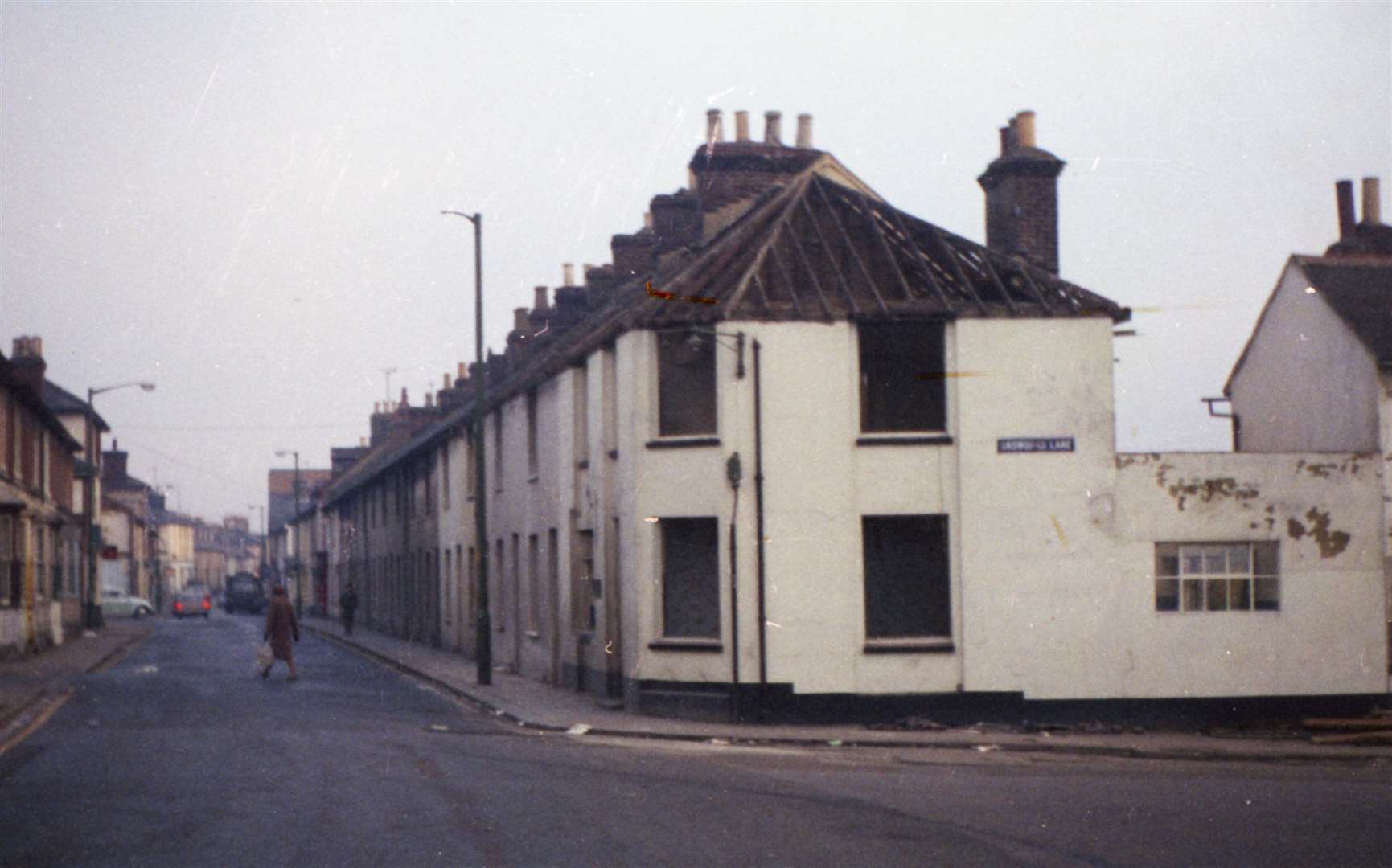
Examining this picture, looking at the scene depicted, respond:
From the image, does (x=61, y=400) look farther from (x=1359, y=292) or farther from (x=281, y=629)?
(x=1359, y=292)

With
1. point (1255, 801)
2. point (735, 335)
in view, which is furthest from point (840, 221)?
point (1255, 801)

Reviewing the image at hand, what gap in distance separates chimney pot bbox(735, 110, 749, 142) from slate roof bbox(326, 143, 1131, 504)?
194 centimetres

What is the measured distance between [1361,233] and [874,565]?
42.6 feet

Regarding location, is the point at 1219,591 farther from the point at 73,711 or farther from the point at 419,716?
the point at 73,711

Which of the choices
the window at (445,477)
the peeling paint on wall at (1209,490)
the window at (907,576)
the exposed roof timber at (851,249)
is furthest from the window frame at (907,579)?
the window at (445,477)

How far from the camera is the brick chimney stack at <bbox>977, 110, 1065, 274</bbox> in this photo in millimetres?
24234

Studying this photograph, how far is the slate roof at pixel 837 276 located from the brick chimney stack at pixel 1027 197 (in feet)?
2.01

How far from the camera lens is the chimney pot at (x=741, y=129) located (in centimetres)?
2695

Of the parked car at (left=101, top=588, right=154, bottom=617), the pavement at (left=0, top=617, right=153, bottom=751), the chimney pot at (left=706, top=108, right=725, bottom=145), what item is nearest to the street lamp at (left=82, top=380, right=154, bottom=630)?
the pavement at (left=0, top=617, right=153, bottom=751)

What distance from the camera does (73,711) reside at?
21812 mm

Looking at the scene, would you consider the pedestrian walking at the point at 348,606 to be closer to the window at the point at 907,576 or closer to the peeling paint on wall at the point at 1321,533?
the window at the point at 907,576

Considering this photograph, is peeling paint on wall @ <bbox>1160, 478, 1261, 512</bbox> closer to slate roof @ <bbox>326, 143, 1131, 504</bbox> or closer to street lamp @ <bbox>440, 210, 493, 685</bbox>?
slate roof @ <bbox>326, 143, 1131, 504</bbox>

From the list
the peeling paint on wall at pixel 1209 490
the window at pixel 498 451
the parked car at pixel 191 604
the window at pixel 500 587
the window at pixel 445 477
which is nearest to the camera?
the peeling paint on wall at pixel 1209 490

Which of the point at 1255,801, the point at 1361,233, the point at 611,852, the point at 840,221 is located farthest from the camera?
the point at 1361,233
